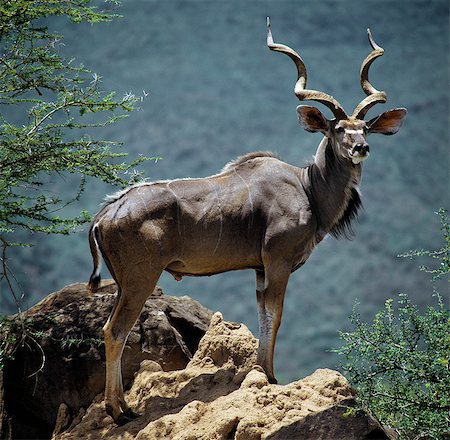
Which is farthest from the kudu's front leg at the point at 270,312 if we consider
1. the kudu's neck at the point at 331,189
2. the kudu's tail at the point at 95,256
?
the kudu's tail at the point at 95,256

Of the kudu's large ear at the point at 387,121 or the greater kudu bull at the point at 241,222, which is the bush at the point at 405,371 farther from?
the kudu's large ear at the point at 387,121

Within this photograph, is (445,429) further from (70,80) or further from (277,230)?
(70,80)

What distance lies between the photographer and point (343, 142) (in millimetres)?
6523

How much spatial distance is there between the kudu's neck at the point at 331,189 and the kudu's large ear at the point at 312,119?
0.12 m

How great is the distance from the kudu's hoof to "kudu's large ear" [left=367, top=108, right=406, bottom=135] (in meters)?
2.66

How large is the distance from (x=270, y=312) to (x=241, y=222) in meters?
0.67

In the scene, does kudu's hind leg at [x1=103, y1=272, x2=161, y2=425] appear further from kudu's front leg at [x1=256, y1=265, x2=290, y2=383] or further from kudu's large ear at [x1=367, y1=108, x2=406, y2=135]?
kudu's large ear at [x1=367, y1=108, x2=406, y2=135]

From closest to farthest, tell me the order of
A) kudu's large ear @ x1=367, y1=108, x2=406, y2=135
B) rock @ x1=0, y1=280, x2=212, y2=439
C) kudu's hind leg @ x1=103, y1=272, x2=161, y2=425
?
kudu's hind leg @ x1=103, y1=272, x2=161, y2=425 < kudu's large ear @ x1=367, y1=108, x2=406, y2=135 < rock @ x1=0, y1=280, x2=212, y2=439

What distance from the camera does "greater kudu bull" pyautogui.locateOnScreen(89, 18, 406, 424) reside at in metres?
6.35

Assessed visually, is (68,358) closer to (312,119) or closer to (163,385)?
(163,385)

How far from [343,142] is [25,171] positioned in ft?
8.44

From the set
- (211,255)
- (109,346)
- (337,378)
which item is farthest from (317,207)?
(109,346)

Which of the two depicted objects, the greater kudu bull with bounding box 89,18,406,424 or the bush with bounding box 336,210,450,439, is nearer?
the bush with bounding box 336,210,450,439

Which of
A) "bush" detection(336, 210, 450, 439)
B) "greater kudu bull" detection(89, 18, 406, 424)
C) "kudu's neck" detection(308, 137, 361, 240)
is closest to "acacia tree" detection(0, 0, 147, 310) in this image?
"greater kudu bull" detection(89, 18, 406, 424)
